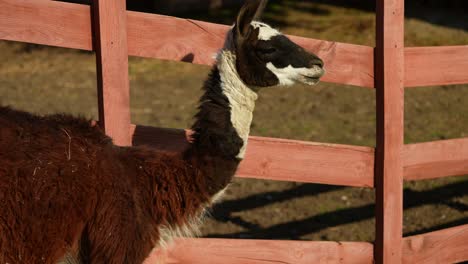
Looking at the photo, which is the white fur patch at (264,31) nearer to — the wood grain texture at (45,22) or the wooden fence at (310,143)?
the wooden fence at (310,143)

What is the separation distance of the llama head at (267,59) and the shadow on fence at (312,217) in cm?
302

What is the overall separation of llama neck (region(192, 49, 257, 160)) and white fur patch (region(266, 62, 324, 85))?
0.20 meters

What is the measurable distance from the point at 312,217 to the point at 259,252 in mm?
2722

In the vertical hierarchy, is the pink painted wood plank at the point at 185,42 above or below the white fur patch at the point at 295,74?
above

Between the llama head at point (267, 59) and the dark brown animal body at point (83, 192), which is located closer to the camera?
the dark brown animal body at point (83, 192)

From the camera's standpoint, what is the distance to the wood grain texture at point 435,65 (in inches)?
227

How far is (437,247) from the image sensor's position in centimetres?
616

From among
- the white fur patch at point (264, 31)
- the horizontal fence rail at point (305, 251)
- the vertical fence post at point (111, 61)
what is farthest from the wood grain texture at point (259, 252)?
the white fur patch at point (264, 31)

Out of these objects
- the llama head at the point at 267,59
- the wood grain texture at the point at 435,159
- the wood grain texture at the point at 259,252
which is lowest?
the wood grain texture at the point at 259,252

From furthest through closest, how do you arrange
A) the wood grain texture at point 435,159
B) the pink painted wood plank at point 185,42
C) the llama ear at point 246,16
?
1. the wood grain texture at point 435,159
2. the pink painted wood plank at point 185,42
3. the llama ear at point 246,16

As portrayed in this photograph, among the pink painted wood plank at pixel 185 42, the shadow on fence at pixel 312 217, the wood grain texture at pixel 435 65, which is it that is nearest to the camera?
the pink painted wood plank at pixel 185 42

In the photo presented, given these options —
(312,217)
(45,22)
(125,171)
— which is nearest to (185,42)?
(45,22)

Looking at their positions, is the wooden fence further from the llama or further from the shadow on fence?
the shadow on fence

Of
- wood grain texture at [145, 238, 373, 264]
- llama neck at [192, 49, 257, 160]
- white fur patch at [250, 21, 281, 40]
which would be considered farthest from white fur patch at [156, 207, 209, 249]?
white fur patch at [250, 21, 281, 40]
